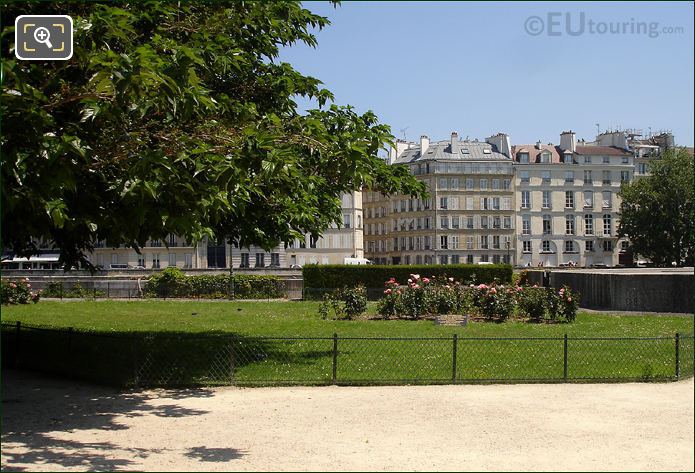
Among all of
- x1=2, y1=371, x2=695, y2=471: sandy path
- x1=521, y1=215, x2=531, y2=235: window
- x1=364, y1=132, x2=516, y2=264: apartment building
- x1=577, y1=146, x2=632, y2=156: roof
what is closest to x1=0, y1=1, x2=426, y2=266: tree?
x1=2, y1=371, x2=695, y2=471: sandy path

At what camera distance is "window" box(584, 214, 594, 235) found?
11331 cm

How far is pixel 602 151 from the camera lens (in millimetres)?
114375

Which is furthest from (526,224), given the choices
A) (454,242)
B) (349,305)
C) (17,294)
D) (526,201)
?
(349,305)

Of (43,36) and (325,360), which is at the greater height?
(43,36)

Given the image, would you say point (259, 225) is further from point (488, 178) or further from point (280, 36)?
point (488, 178)

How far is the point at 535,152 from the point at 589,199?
9.86 meters

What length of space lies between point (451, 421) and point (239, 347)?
7.21 meters

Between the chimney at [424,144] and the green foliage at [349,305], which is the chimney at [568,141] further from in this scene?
the green foliage at [349,305]

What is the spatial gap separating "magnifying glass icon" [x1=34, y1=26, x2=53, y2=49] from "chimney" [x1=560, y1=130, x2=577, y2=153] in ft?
359

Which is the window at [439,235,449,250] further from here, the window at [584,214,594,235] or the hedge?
the hedge

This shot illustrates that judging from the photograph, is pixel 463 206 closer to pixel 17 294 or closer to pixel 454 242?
pixel 454 242

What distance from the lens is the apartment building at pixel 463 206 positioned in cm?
11012

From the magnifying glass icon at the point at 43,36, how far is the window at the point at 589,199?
360 ft

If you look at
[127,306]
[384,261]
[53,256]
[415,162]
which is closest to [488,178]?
[415,162]
